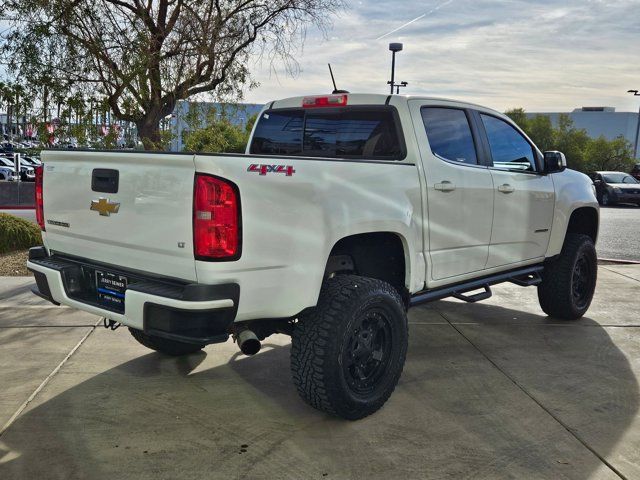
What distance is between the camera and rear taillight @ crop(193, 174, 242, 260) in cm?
302

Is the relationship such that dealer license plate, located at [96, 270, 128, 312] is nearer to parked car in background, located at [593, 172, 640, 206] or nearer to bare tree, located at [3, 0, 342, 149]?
bare tree, located at [3, 0, 342, 149]

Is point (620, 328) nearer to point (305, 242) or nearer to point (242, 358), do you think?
point (242, 358)

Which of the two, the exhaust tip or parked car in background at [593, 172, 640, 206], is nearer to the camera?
the exhaust tip

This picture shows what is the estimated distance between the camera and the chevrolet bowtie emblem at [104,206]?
344 cm

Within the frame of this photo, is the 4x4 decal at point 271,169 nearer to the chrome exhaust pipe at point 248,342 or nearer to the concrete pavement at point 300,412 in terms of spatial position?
the chrome exhaust pipe at point 248,342

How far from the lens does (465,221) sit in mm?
4492

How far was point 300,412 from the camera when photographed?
3.85 metres

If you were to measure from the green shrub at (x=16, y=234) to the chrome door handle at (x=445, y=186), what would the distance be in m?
6.67

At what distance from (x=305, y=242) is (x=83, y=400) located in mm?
1797

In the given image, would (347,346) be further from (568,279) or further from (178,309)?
(568,279)

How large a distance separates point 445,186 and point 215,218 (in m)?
1.83

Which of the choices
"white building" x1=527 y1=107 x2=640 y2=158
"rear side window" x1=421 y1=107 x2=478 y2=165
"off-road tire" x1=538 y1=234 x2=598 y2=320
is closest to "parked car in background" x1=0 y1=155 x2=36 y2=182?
"off-road tire" x1=538 y1=234 x2=598 y2=320

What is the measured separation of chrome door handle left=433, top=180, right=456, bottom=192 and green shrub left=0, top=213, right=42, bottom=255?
6.67 m

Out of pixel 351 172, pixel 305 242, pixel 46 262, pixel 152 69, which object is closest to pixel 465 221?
pixel 351 172
